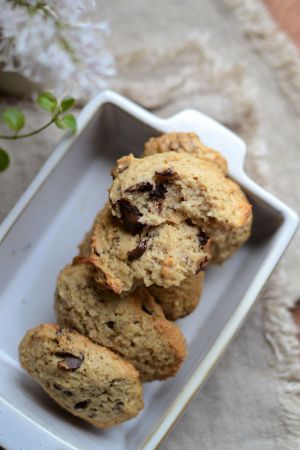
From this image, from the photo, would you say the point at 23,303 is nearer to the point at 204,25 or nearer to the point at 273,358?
the point at 273,358

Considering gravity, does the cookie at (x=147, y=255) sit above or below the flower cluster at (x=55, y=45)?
below

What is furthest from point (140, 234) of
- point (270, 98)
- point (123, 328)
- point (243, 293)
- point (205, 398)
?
point (270, 98)

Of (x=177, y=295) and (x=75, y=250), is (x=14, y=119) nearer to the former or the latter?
(x=75, y=250)

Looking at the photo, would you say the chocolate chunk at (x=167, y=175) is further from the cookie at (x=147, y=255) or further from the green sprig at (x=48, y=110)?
the green sprig at (x=48, y=110)

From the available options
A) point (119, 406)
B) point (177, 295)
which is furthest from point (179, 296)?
point (119, 406)

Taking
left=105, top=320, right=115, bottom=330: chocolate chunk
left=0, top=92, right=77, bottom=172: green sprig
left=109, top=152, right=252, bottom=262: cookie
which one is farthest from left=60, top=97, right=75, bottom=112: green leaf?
left=105, top=320, right=115, bottom=330: chocolate chunk

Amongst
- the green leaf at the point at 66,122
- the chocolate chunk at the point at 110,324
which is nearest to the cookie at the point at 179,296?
the chocolate chunk at the point at 110,324

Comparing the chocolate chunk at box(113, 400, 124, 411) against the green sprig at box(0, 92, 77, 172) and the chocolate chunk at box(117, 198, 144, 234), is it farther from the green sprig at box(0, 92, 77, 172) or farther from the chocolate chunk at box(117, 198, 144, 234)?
the green sprig at box(0, 92, 77, 172)
